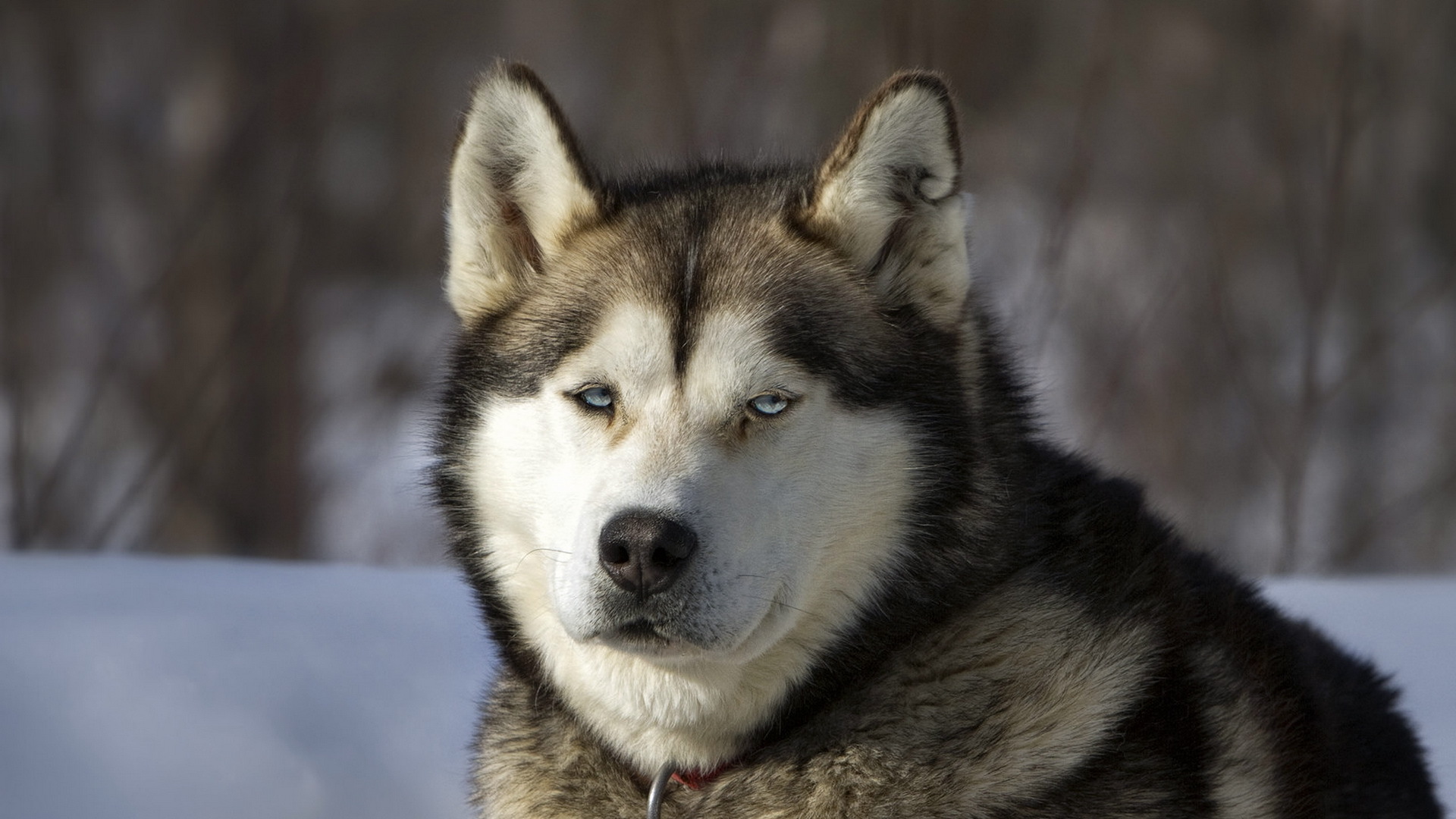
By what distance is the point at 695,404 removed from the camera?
2.44 meters

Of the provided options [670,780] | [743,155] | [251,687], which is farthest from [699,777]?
[743,155]

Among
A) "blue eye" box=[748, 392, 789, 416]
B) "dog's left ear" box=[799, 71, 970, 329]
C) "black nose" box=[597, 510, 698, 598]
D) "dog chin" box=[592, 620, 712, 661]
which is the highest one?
"dog's left ear" box=[799, 71, 970, 329]

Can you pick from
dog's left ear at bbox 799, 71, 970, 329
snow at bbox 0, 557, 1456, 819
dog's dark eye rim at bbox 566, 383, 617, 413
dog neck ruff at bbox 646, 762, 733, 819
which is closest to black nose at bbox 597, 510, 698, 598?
dog's dark eye rim at bbox 566, 383, 617, 413

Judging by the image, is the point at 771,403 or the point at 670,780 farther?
the point at 670,780

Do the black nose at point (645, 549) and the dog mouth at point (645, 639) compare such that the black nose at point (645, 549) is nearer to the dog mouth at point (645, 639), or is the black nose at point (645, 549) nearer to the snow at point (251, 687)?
the dog mouth at point (645, 639)

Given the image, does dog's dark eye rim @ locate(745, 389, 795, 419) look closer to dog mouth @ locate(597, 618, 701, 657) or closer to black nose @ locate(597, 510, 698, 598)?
black nose @ locate(597, 510, 698, 598)

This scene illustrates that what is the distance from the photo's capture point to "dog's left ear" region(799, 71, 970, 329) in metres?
2.51

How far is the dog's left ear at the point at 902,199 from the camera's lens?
2514 millimetres

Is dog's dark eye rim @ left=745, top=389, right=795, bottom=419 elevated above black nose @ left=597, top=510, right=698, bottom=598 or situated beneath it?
elevated above

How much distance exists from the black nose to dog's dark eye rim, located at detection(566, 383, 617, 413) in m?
0.29

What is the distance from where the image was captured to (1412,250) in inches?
396

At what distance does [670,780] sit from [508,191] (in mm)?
1229

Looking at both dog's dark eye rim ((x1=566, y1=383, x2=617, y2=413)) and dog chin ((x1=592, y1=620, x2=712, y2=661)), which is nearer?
dog chin ((x1=592, y1=620, x2=712, y2=661))

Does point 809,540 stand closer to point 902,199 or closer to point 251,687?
point 902,199
